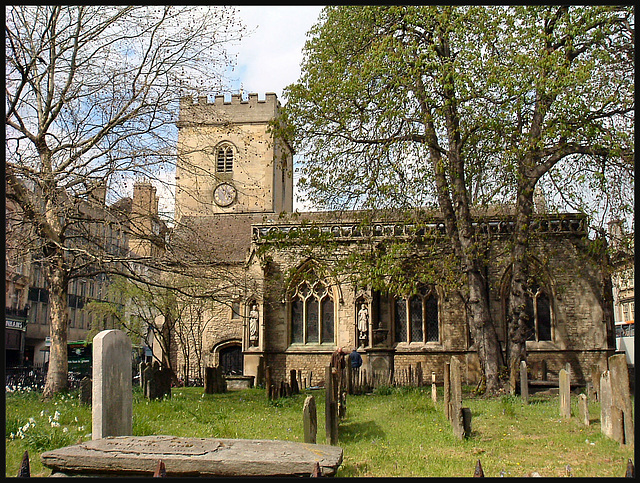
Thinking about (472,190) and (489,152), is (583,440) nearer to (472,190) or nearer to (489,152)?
(489,152)

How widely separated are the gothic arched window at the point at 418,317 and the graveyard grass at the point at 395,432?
10.5 metres

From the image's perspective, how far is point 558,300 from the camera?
77.5ft

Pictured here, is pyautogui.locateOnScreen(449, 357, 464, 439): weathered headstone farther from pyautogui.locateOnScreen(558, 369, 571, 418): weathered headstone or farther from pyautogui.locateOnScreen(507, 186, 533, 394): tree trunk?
pyautogui.locateOnScreen(507, 186, 533, 394): tree trunk

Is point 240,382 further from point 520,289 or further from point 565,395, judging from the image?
point 565,395

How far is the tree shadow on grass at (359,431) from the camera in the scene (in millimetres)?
8619

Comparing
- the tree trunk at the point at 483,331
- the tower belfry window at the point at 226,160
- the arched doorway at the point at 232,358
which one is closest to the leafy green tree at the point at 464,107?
the tree trunk at the point at 483,331

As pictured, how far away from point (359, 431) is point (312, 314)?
53.0 feet

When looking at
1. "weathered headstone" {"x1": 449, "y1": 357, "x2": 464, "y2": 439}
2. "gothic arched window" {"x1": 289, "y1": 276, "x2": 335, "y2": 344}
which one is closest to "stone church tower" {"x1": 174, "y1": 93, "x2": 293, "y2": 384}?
"gothic arched window" {"x1": 289, "y1": 276, "x2": 335, "y2": 344}

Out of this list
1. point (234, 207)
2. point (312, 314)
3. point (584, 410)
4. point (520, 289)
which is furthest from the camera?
point (234, 207)

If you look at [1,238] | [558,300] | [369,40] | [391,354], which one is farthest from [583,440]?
[558,300]

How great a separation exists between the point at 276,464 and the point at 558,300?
20842mm

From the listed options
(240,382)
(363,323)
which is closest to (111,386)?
(240,382)

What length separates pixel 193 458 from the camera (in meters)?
5.17

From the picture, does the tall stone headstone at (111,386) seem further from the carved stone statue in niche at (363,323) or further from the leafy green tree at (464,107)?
the carved stone statue in niche at (363,323)
